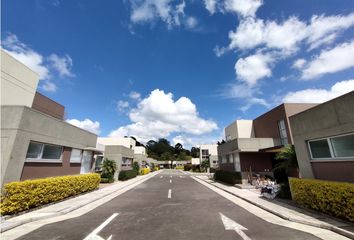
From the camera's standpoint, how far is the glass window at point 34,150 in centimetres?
926

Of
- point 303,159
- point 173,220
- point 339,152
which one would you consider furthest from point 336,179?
point 173,220

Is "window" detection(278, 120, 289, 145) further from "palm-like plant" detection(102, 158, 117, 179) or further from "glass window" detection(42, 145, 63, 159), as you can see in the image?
"glass window" detection(42, 145, 63, 159)

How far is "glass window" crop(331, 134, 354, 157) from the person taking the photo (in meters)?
7.04

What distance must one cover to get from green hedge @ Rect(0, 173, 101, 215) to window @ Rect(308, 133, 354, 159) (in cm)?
1282

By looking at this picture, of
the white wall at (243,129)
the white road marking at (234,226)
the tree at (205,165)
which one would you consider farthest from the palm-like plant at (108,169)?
the tree at (205,165)

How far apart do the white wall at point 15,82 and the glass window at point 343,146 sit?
18.2m

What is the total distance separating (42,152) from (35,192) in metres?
2.85

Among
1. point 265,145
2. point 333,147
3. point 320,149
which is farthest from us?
point 265,145

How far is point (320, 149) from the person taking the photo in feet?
27.7

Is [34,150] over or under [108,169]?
over

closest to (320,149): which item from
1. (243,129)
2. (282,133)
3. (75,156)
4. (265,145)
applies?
(265,145)

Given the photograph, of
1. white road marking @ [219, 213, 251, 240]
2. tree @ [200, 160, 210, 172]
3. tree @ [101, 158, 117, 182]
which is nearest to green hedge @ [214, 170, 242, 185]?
white road marking @ [219, 213, 251, 240]

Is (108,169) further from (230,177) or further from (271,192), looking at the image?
(271,192)

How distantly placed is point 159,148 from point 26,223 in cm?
13508
